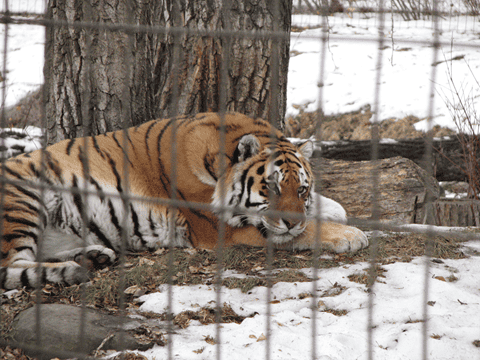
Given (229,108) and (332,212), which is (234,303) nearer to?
(332,212)

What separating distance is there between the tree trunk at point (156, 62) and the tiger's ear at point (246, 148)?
2.24ft

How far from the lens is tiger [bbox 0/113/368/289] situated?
104 inches

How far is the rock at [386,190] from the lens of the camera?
3812 millimetres

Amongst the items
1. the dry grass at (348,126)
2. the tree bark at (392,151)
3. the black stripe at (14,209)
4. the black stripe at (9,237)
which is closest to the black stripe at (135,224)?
the black stripe at (14,209)

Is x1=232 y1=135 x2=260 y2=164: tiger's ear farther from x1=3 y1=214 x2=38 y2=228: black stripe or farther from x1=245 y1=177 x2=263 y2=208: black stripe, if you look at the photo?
x1=3 y1=214 x2=38 y2=228: black stripe

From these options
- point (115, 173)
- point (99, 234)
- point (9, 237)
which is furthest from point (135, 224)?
point (9, 237)

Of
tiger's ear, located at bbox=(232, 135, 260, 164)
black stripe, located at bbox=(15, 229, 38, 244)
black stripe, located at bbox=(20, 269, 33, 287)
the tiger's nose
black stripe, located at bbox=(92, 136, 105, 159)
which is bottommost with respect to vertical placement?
black stripe, located at bbox=(20, 269, 33, 287)

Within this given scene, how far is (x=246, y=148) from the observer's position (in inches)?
107

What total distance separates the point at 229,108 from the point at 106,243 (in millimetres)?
1193

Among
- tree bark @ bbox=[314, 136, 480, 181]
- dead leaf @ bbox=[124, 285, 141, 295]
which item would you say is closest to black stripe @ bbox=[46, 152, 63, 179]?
dead leaf @ bbox=[124, 285, 141, 295]

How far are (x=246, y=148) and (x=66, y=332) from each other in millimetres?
1301

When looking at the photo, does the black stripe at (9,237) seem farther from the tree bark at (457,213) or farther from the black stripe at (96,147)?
the tree bark at (457,213)

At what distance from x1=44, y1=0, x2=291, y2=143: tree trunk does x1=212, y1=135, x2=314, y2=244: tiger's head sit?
2.27 ft

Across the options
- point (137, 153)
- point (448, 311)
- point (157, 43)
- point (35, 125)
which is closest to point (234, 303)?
point (448, 311)
